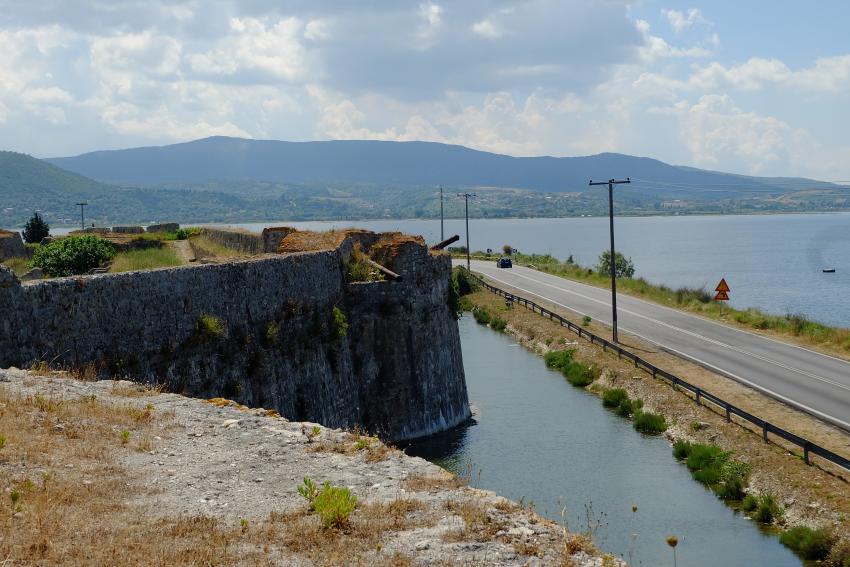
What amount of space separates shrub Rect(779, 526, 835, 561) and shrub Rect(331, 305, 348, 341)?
12863 millimetres

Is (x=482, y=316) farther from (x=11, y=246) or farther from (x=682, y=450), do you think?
(x=682, y=450)

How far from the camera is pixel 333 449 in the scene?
11938 mm

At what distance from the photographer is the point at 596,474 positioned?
27188mm

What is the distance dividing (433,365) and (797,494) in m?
11.9

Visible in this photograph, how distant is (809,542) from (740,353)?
2159cm

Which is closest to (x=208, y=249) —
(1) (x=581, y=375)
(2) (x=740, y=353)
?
(1) (x=581, y=375)

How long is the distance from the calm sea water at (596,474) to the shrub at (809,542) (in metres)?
0.27

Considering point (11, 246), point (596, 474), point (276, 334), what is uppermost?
point (11, 246)

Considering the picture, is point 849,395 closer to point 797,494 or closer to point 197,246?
point 797,494

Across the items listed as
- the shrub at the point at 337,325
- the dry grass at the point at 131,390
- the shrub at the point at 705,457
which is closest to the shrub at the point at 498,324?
the shrub at the point at 705,457

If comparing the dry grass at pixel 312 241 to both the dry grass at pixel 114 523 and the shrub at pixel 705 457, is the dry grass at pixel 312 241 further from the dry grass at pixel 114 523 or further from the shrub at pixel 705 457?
the dry grass at pixel 114 523

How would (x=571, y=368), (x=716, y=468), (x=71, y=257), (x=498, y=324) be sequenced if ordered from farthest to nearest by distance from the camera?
(x=498, y=324)
(x=571, y=368)
(x=71, y=257)
(x=716, y=468)

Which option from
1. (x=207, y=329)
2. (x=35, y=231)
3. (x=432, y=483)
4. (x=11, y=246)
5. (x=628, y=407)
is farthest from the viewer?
(x=35, y=231)

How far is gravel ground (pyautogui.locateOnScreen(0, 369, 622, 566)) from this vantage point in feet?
28.5
